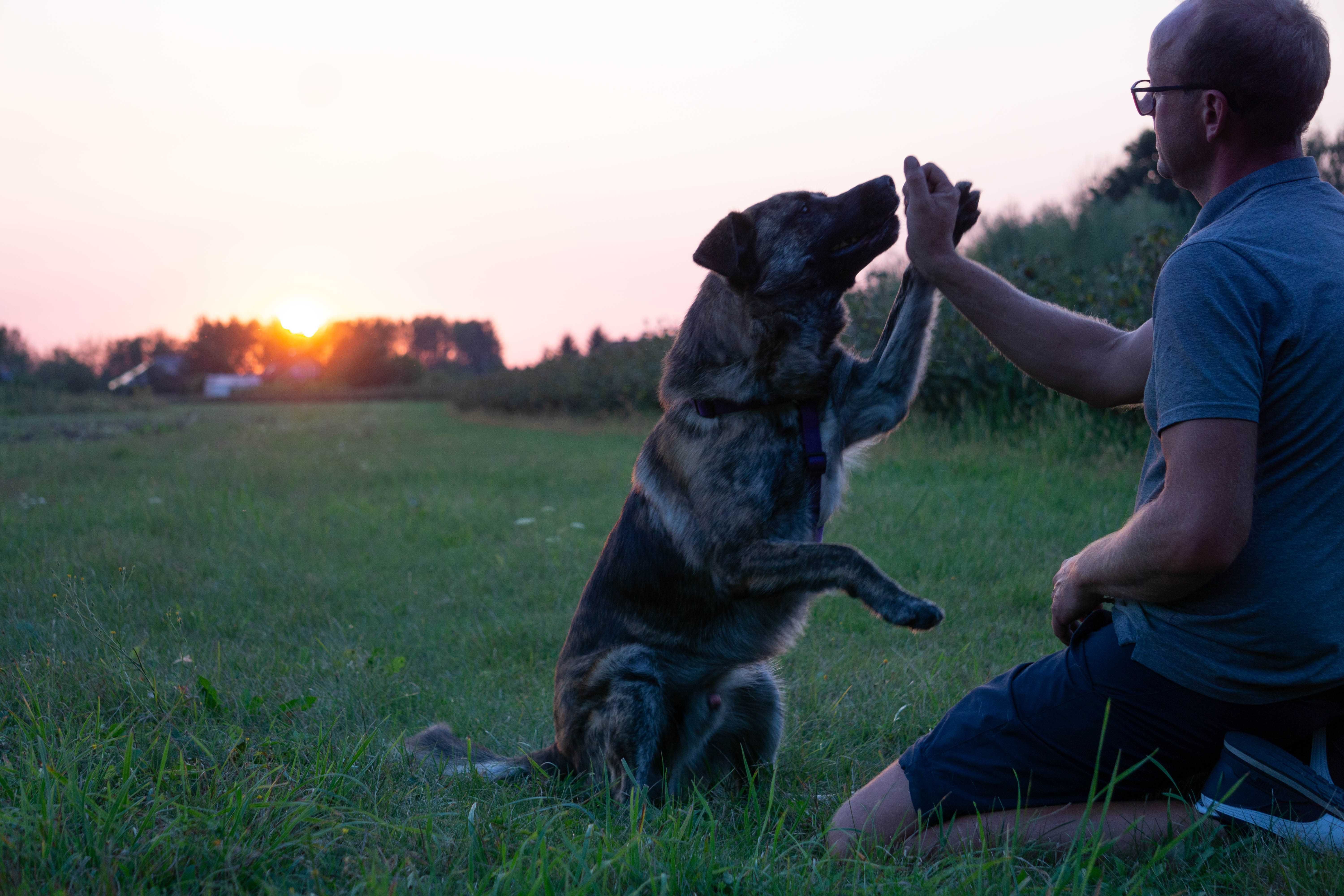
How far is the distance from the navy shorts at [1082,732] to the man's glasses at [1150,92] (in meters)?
1.24

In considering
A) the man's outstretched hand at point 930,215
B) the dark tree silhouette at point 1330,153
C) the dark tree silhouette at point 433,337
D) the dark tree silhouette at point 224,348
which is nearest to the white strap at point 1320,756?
the man's outstretched hand at point 930,215

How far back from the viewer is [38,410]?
25.1 meters

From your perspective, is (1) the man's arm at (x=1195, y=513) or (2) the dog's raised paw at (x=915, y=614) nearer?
(1) the man's arm at (x=1195, y=513)

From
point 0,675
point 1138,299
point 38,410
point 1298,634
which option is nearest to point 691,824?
point 1298,634

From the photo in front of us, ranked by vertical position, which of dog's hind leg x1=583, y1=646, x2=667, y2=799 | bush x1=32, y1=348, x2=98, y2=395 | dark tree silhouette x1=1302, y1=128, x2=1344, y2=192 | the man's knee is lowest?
the man's knee

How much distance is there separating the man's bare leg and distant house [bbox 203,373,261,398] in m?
64.5

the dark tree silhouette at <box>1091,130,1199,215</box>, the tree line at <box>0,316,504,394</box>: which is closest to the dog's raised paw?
the dark tree silhouette at <box>1091,130,1199,215</box>

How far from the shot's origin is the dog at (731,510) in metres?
2.62

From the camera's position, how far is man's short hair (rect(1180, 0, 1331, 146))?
1.70 meters

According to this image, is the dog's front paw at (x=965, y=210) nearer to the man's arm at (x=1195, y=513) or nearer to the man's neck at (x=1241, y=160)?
the man's neck at (x=1241, y=160)

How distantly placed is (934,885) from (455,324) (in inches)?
4245

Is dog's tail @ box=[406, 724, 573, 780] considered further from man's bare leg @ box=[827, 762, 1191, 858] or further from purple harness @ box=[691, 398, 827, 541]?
purple harness @ box=[691, 398, 827, 541]

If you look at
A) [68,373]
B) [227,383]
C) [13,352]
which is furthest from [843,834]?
[227,383]

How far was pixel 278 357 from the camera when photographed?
282ft
